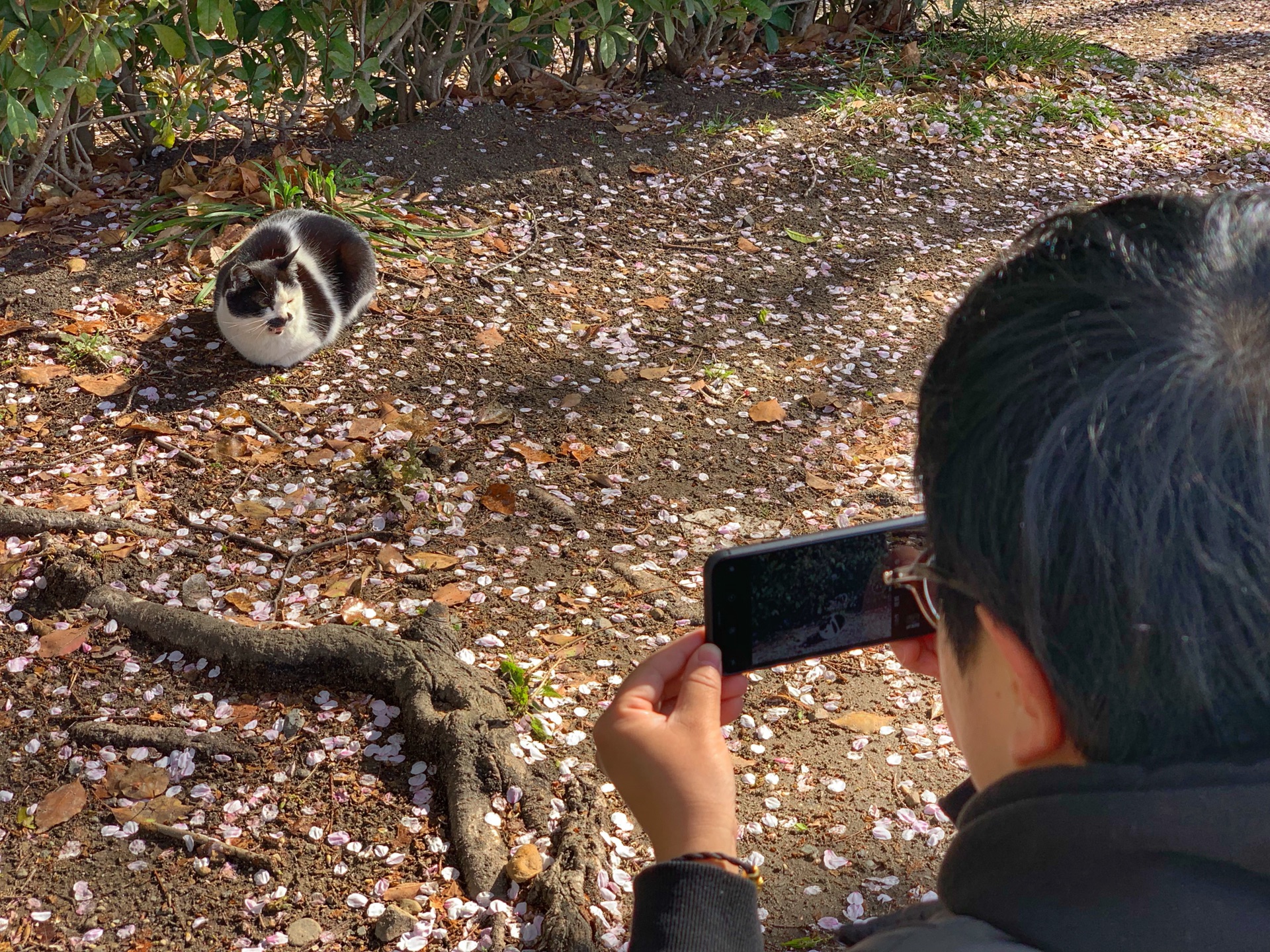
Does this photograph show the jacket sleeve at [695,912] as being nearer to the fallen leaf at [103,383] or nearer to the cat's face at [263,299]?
the cat's face at [263,299]

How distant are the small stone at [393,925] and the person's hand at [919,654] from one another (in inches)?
44.5

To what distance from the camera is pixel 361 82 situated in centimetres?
500

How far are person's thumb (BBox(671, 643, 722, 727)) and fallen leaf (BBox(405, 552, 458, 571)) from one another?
1.71m

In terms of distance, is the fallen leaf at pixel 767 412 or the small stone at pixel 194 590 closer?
the small stone at pixel 194 590

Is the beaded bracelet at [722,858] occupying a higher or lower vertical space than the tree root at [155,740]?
higher

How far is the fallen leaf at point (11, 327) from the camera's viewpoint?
3727 mm

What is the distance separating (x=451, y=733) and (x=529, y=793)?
21 centimetres

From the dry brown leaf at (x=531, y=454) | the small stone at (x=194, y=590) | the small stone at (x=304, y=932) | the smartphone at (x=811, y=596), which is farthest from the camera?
the dry brown leaf at (x=531, y=454)

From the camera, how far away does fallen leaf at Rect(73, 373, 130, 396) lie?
3.54 meters


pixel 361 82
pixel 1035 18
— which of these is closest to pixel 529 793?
pixel 361 82

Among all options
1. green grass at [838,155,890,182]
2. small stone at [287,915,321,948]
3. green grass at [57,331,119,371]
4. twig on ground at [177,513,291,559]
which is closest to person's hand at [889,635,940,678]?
small stone at [287,915,321,948]

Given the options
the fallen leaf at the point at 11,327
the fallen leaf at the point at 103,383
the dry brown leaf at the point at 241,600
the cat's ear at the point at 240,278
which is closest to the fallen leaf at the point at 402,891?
the dry brown leaf at the point at 241,600

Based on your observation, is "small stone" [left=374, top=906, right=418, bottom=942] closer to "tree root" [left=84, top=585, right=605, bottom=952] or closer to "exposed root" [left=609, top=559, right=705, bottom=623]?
"tree root" [left=84, top=585, right=605, bottom=952]

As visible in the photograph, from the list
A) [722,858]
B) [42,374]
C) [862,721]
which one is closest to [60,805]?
[722,858]
